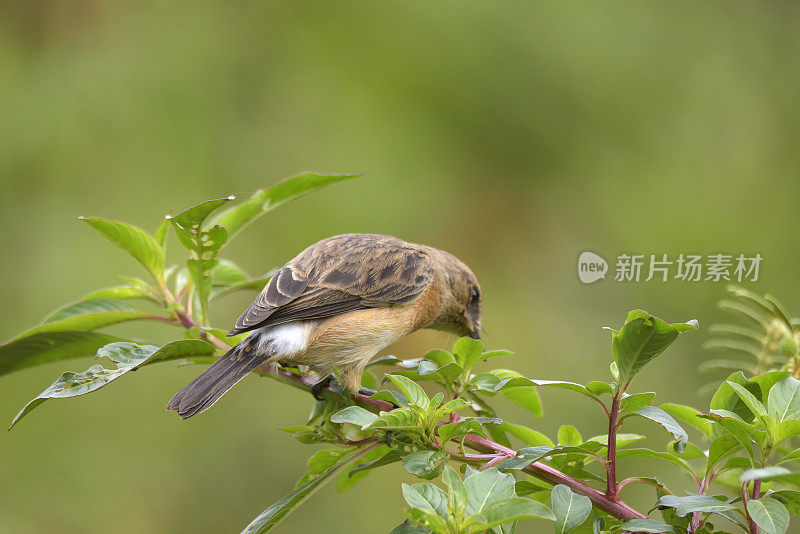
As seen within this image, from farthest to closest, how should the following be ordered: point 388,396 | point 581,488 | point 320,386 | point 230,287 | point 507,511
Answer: point 320,386 < point 230,287 < point 388,396 < point 581,488 < point 507,511

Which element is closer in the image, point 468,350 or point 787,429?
point 787,429

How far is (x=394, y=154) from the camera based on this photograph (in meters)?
5.86

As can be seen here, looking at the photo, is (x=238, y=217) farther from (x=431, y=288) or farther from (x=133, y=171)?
(x=133, y=171)

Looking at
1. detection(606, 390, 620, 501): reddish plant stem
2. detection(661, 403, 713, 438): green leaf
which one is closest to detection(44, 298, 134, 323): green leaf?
detection(606, 390, 620, 501): reddish plant stem

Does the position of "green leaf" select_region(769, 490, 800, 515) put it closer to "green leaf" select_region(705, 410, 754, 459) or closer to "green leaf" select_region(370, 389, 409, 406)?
"green leaf" select_region(705, 410, 754, 459)

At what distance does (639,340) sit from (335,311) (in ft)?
5.60

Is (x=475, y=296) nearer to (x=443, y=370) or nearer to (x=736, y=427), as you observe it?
(x=443, y=370)

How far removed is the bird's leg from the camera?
2.62 m

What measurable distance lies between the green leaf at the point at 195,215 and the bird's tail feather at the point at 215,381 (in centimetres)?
53

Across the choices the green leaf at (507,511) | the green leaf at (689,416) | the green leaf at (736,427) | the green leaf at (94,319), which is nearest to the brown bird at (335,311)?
the green leaf at (94,319)

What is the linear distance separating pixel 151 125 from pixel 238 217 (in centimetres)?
378

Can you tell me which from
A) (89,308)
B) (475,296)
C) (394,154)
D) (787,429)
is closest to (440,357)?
(787,429)

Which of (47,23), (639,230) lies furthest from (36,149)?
(639,230)

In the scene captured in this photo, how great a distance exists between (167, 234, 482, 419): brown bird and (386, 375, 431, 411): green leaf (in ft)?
2.73
